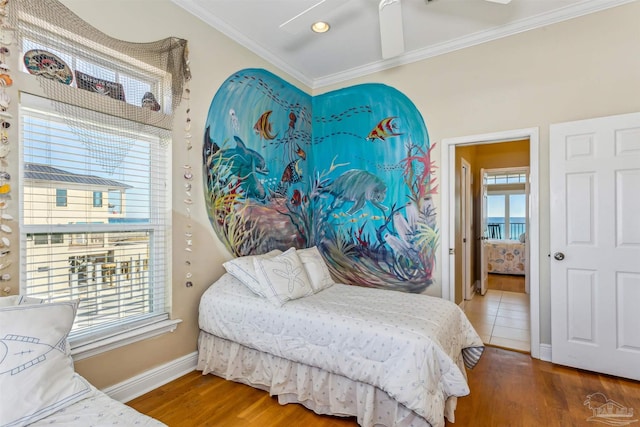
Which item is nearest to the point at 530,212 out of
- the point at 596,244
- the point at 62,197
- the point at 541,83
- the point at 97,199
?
the point at 596,244

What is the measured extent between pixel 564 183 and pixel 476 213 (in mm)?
2872

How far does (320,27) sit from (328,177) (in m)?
1.60

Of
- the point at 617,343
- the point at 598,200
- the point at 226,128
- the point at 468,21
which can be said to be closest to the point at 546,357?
the point at 617,343

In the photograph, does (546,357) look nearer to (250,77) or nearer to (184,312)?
(184,312)

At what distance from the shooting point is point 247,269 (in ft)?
8.11

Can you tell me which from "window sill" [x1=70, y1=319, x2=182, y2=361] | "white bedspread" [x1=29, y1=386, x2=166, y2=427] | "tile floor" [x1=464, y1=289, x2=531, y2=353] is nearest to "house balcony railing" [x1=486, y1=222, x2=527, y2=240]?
"tile floor" [x1=464, y1=289, x2=531, y2=353]

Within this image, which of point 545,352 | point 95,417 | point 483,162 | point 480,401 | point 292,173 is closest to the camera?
point 95,417

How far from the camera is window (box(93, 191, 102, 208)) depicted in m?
1.98

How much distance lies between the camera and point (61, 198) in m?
1.83

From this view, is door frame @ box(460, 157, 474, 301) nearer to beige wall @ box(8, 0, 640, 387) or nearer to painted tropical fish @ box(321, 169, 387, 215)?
beige wall @ box(8, 0, 640, 387)

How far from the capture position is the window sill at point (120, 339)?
6.03 feet

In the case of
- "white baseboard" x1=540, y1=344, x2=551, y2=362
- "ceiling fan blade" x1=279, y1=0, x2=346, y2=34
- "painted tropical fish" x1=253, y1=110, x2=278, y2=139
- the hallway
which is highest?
"ceiling fan blade" x1=279, y1=0, x2=346, y2=34

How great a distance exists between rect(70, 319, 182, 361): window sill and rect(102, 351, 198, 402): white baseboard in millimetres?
256

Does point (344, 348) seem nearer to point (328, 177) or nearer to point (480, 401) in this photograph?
point (480, 401)
